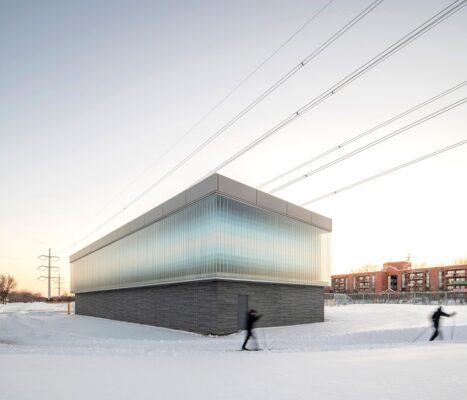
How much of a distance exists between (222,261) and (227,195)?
338cm

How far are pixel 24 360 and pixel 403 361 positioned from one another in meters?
10.3

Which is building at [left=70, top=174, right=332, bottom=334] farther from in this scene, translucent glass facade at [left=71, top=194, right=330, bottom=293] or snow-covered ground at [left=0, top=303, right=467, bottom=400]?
snow-covered ground at [left=0, top=303, right=467, bottom=400]

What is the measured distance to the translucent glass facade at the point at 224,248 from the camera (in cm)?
2062

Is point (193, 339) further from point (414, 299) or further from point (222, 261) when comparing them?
point (414, 299)

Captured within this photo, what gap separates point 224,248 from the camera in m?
20.4

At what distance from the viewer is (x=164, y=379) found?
8.70 meters

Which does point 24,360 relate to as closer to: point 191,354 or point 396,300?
point 191,354

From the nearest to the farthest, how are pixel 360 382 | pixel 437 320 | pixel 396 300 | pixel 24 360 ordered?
pixel 360 382
pixel 24 360
pixel 437 320
pixel 396 300

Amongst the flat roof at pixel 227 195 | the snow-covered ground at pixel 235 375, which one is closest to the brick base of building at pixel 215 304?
the flat roof at pixel 227 195

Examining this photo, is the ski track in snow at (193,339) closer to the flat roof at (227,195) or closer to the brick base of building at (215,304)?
the brick base of building at (215,304)

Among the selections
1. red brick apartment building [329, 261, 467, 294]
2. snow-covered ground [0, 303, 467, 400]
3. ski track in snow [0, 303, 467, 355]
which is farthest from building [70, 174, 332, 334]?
red brick apartment building [329, 261, 467, 294]

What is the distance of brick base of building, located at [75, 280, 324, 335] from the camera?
2031 centimetres

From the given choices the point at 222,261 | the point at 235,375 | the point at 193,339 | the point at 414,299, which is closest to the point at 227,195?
the point at 222,261

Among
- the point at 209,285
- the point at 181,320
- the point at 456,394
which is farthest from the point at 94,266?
the point at 456,394
